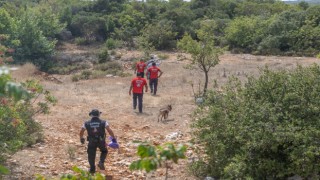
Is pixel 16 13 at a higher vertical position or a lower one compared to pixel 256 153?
higher

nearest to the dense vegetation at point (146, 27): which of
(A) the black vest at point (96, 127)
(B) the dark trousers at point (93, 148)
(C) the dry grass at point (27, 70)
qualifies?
(C) the dry grass at point (27, 70)

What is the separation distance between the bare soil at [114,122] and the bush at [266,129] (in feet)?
2.97

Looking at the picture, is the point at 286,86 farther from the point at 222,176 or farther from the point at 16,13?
the point at 16,13

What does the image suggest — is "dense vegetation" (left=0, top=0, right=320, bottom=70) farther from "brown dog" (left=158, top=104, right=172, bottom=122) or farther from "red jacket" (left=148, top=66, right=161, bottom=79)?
"brown dog" (left=158, top=104, right=172, bottom=122)

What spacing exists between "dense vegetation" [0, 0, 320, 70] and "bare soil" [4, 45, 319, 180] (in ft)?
11.7

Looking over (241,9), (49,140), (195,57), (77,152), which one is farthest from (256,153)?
(241,9)

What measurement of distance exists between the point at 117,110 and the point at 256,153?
22.5 ft

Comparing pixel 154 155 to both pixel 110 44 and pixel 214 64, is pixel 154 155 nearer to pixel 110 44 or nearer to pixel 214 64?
pixel 214 64

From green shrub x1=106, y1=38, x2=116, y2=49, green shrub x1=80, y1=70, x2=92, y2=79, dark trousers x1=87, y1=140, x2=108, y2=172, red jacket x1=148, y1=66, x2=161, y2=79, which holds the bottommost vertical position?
green shrub x1=80, y1=70, x2=92, y2=79

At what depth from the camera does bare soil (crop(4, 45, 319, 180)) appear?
8.52m

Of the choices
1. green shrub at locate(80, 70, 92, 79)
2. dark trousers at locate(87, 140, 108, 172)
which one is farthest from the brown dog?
green shrub at locate(80, 70, 92, 79)

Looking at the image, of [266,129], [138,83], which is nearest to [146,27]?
[138,83]

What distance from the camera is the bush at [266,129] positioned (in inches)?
267

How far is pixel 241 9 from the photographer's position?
117ft
